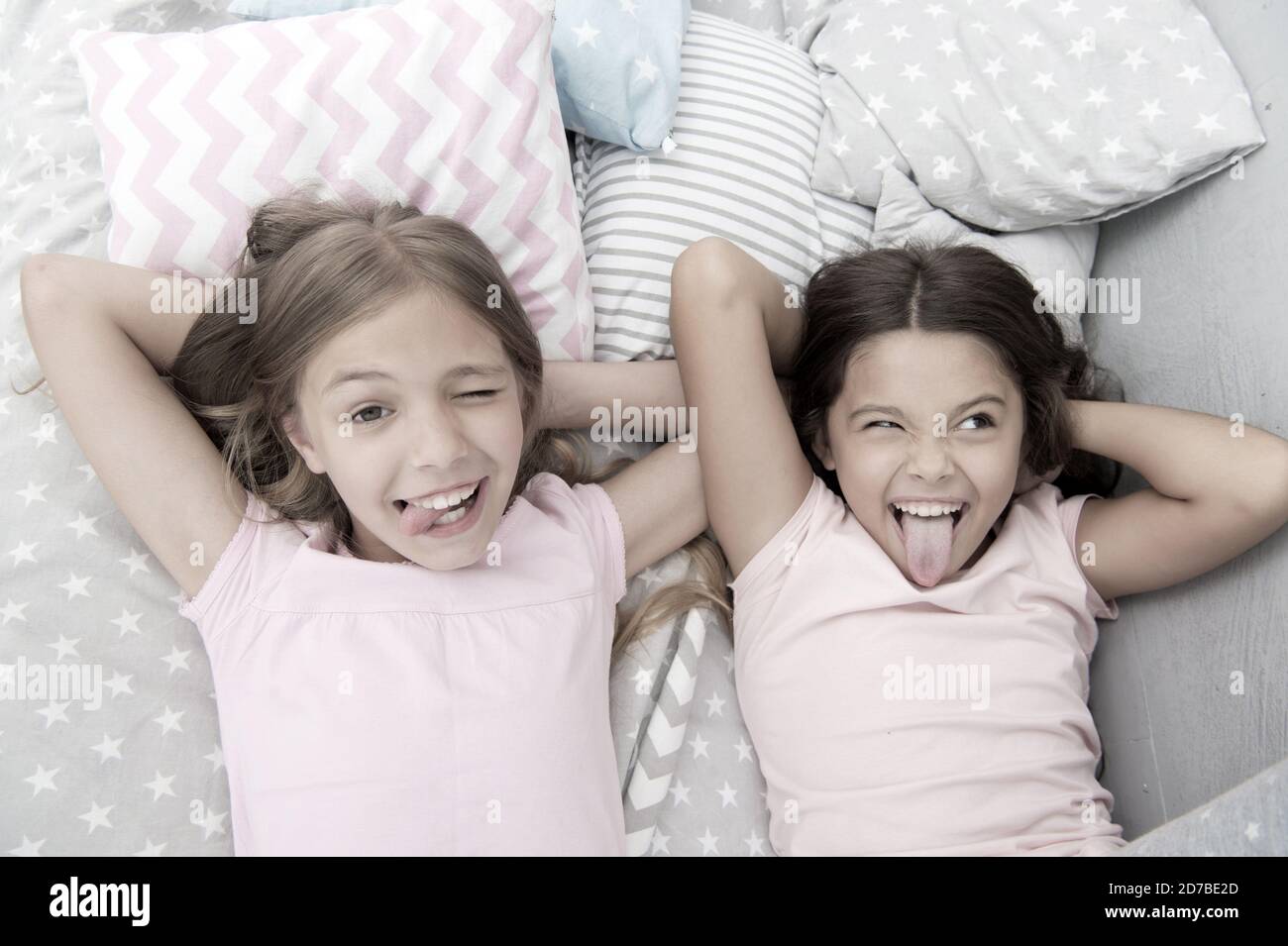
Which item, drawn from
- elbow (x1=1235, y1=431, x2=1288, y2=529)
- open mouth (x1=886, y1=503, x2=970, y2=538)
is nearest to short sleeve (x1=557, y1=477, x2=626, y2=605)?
open mouth (x1=886, y1=503, x2=970, y2=538)

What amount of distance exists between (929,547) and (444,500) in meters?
0.56

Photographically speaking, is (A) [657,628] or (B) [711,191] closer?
(A) [657,628]

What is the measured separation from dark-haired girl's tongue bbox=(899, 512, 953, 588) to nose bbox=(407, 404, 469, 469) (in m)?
0.54

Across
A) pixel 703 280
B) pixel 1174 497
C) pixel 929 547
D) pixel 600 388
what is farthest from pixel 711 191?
pixel 1174 497

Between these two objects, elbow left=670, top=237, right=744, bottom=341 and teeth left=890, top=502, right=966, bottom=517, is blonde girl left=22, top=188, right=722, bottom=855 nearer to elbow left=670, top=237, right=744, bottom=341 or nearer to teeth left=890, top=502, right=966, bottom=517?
elbow left=670, top=237, right=744, bottom=341

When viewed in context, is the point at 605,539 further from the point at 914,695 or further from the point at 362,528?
the point at 914,695

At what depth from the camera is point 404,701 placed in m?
1.01

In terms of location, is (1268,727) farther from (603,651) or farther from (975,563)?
(603,651)

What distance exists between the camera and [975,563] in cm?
122

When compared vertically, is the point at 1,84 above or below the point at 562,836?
above
